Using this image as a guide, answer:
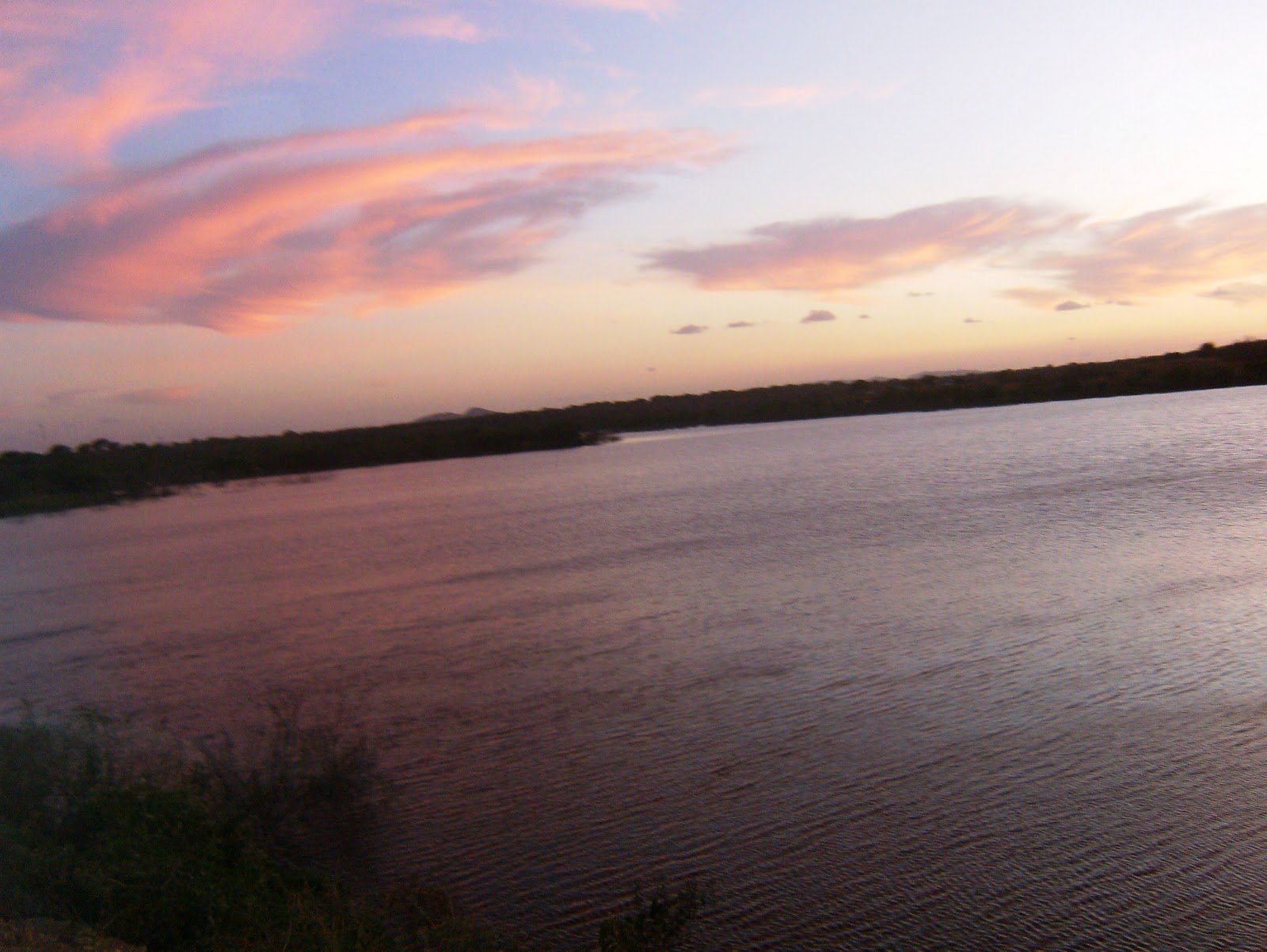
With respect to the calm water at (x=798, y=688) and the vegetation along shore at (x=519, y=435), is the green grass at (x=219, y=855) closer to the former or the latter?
the calm water at (x=798, y=688)

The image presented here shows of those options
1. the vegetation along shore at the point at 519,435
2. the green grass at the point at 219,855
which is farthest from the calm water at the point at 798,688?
the vegetation along shore at the point at 519,435

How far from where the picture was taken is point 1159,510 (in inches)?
755

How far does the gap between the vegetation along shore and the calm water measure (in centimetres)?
3395

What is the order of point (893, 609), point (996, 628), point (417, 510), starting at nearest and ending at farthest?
point (996, 628) → point (893, 609) → point (417, 510)

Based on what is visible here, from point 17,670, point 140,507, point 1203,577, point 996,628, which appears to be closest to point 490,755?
point 996,628

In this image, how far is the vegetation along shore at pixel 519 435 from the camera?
56.5 meters

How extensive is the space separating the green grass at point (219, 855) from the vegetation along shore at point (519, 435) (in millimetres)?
46836

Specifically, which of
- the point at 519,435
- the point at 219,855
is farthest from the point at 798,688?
the point at 519,435

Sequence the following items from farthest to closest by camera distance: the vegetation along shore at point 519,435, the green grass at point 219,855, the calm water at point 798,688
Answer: the vegetation along shore at point 519,435
the calm water at point 798,688
the green grass at point 219,855

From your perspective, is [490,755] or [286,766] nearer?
[286,766]

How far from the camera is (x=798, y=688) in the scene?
9.90 meters

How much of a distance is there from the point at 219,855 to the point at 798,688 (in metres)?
5.48

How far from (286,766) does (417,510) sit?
2523 centimetres

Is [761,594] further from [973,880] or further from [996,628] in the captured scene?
[973,880]
